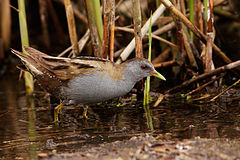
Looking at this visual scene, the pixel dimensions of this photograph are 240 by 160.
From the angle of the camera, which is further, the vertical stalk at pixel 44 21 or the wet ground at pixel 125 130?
the vertical stalk at pixel 44 21

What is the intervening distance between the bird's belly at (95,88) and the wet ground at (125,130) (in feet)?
1.03

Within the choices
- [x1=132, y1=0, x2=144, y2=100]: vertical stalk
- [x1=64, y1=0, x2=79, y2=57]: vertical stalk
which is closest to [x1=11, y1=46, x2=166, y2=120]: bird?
[x1=132, y1=0, x2=144, y2=100]: vertical stalk

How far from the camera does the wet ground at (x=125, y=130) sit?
→ 8.98 feet

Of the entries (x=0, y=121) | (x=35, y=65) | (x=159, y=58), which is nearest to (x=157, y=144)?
(x=35, y=65)

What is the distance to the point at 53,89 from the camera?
14.3ft

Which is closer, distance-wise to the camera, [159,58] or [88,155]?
[88,155]

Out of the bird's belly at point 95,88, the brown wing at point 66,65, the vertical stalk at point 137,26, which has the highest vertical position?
the vertical stalk at point 137,26

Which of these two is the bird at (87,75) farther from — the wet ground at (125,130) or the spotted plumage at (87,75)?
the wet ground at (125,130)

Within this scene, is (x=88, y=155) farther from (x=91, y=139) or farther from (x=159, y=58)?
(x=159, y=58)

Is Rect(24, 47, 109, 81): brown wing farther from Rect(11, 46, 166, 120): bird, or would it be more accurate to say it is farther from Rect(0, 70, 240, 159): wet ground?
Rect(0, 70, 240, 159): wet ground

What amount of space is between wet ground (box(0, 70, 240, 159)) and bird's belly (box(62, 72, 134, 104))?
31 centimetres

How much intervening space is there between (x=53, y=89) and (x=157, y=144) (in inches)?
75.8

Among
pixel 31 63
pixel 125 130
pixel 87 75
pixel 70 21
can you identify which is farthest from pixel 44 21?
pixel 125 130

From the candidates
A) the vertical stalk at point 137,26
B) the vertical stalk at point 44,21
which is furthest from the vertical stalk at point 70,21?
the vertical stalk at point 44,21
